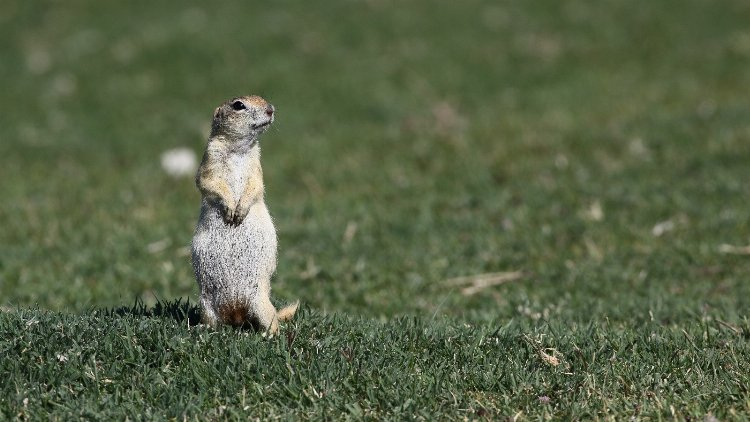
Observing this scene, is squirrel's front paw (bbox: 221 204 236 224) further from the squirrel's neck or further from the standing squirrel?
the squirrel's neck

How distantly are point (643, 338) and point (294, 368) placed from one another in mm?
2114

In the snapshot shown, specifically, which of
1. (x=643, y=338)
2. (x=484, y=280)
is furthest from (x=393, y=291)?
(x=643, y=338)

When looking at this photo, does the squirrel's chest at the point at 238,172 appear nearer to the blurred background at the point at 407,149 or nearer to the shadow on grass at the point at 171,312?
the shadow on grass at the point at 171,312

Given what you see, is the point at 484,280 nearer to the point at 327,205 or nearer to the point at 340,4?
the point at 327,205

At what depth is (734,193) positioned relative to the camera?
934 cm

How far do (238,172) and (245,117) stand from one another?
1.00 ft

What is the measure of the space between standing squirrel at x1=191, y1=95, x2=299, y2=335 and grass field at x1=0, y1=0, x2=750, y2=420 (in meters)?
0.21

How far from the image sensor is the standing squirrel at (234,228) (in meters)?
5.07

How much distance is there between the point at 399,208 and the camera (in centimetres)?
984

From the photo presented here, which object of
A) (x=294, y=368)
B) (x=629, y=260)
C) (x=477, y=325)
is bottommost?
(x=629, y=260)

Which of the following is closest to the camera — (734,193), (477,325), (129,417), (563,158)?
(129,417)

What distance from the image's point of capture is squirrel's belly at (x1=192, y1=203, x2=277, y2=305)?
201 inches

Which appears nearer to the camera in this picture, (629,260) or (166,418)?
(166,418)

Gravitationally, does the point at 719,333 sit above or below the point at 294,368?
below
